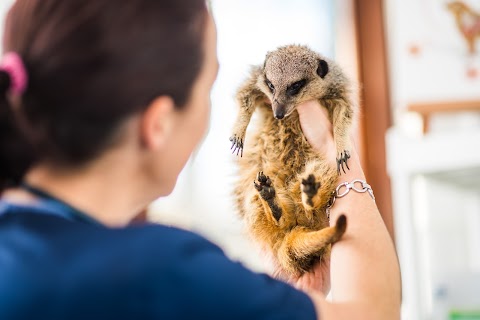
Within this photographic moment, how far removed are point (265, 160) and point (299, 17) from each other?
6.34ft

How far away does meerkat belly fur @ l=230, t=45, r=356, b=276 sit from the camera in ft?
2.86

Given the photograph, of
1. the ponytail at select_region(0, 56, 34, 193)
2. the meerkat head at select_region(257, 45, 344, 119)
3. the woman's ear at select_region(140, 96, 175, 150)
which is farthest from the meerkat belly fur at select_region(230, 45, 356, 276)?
the ponytail at select_region(0, 56, 34, 193)

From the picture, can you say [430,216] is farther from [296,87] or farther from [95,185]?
[95,185]

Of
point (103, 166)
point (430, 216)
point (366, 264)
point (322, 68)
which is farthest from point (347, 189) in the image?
point (430, 216)

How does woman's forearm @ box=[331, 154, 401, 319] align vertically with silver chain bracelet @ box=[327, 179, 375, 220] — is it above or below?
below

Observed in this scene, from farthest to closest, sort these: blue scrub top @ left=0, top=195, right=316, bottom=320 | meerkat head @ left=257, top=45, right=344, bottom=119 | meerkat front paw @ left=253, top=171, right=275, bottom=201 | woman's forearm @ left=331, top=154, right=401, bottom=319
Result: meerkat head @ left=257, top=45, right=344, bottom=119
meerkat front paw @ left=253, top=171, right=275, bottom=201
woman's forearm @ left=331, top=154, right=401, bottom=319
blue scrub top @ left=0, top=195, right=316, bottom=320

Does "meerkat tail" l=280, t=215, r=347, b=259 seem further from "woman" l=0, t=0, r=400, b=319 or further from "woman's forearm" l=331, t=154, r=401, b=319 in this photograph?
"woman" l=0, t=0, r=400, b=319

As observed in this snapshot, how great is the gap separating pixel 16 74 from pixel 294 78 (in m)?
0.56

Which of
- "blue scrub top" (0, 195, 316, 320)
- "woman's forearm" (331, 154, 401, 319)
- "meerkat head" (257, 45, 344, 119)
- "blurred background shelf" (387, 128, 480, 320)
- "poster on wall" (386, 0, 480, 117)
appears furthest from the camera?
"poster on wall" (386, 0, 480, 117)

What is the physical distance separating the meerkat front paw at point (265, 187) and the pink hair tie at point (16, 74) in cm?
39

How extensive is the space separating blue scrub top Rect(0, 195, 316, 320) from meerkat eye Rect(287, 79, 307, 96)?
1.54ft

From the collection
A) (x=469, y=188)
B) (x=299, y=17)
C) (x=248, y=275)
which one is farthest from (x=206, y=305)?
(x=299, y=17)

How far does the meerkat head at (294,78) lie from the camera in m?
0.96

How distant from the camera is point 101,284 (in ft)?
1.62
